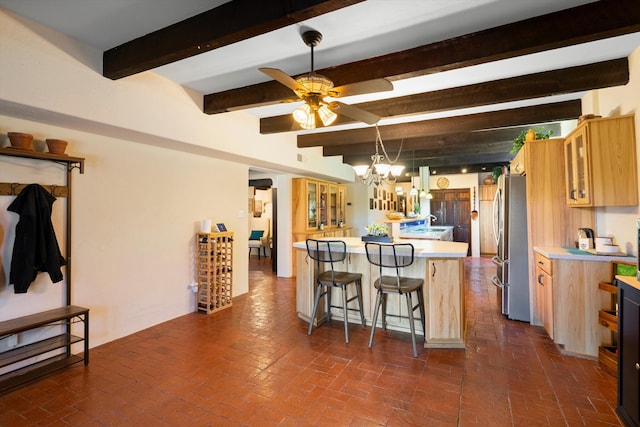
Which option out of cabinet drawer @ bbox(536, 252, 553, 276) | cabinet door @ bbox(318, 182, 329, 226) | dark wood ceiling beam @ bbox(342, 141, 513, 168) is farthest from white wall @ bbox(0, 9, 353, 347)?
cabinet drawer @ bbox(536, 252, 553, 276)

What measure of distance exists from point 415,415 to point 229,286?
3.08 metres

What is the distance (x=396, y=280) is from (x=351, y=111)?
165cm

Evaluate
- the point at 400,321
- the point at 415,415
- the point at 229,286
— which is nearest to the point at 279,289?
the point at 229,286

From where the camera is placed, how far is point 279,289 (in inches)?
208

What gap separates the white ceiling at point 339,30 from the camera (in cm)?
198

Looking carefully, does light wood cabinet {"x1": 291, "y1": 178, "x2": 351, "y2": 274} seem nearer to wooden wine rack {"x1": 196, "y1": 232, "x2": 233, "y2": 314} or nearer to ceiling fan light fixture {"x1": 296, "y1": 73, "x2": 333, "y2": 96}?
wooden wine rack {"x1": 196, "y1": 232, "x2": 233, "y2": 314}

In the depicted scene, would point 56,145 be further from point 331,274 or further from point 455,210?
point 455,210

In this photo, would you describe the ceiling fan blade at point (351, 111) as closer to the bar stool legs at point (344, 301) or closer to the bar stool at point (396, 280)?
the bar stool at point (396, 280)

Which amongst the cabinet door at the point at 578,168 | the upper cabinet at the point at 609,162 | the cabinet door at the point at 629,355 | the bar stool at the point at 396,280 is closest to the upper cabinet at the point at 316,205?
the bar stool at the point at 396,280

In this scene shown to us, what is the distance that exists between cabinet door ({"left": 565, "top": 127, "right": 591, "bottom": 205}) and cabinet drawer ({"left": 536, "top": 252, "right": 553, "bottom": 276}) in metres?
0.60

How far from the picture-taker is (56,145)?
2604 mm

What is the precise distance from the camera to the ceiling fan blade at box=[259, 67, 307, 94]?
1.95 m

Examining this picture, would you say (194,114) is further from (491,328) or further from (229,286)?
(491,328)

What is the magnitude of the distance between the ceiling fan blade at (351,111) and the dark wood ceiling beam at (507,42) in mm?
290
